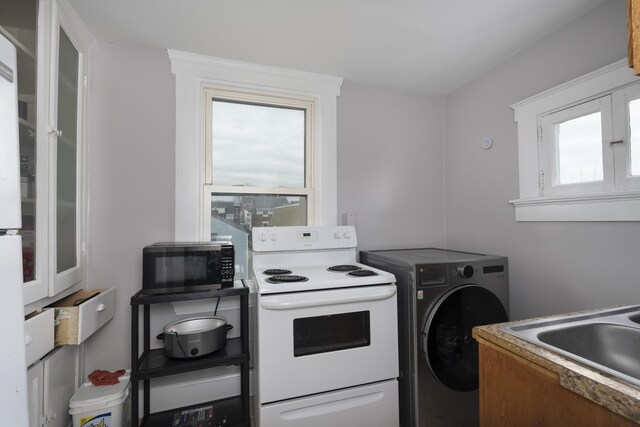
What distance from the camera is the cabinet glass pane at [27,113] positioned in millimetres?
1186

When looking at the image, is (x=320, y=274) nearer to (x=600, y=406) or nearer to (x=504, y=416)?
(x=504, y=416)

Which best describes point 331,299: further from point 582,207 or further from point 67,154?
point 67,154

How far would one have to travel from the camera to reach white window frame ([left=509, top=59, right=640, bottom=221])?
1441mm

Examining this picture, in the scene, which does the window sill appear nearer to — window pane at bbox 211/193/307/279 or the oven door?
the oven door

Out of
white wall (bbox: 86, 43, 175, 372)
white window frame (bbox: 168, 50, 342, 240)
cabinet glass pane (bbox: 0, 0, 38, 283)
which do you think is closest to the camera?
cabinet glass pane (bbox: 0, 0, 38, 283)

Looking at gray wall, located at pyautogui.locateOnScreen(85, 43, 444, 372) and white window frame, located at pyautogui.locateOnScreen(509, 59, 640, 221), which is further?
gray wall, located at pyautogui.locateOnScreen(85, 43, 444, 372)

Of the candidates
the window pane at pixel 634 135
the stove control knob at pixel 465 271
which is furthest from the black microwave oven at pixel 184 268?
the window pane at pixel 634 135

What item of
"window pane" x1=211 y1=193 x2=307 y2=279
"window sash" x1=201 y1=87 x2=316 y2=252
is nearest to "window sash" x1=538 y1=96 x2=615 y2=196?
"window sash" x1=201 y1=87 x2=316 y2=252

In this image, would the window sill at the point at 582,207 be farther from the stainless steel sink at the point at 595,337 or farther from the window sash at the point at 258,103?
the window sash at the point at 258,103

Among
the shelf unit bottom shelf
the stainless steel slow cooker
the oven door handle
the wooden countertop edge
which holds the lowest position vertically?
the shelf unit bottom shelf

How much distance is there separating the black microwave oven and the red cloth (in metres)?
0.55

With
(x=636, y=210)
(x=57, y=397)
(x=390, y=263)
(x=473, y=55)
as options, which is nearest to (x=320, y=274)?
(x=390, y=263)

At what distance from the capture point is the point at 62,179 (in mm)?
1537

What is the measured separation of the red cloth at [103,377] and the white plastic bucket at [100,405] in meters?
0.02
